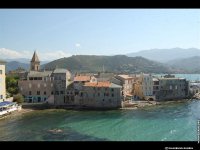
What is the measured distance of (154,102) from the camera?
1521 cm

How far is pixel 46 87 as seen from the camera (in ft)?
47.8

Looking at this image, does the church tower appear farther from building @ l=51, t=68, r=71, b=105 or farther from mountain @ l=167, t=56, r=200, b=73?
mountain @ l=167, t=56, r=200, b=73

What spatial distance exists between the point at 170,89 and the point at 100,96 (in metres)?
5.48

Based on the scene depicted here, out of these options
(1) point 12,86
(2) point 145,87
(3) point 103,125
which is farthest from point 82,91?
(3) point 103,125

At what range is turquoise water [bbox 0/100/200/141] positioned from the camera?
7857 millimetres

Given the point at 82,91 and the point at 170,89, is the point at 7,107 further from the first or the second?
the point at 170,89

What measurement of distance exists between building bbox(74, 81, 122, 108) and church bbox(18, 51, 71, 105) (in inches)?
40.5

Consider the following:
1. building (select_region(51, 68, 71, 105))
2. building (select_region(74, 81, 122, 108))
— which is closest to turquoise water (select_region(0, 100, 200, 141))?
building (select_region(74, 81, 122, 108))

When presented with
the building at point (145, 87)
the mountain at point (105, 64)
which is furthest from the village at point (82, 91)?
the mountain at point (105, 64)

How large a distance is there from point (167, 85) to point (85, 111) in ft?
21.1

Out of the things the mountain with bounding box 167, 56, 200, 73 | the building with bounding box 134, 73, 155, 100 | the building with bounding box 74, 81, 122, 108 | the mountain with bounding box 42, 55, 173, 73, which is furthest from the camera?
the mountain with bounding box 167, 56, 200, 73

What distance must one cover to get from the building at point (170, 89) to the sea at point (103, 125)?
3378 mm

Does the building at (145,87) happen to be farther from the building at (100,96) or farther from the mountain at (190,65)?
the mountain at (190,65)
